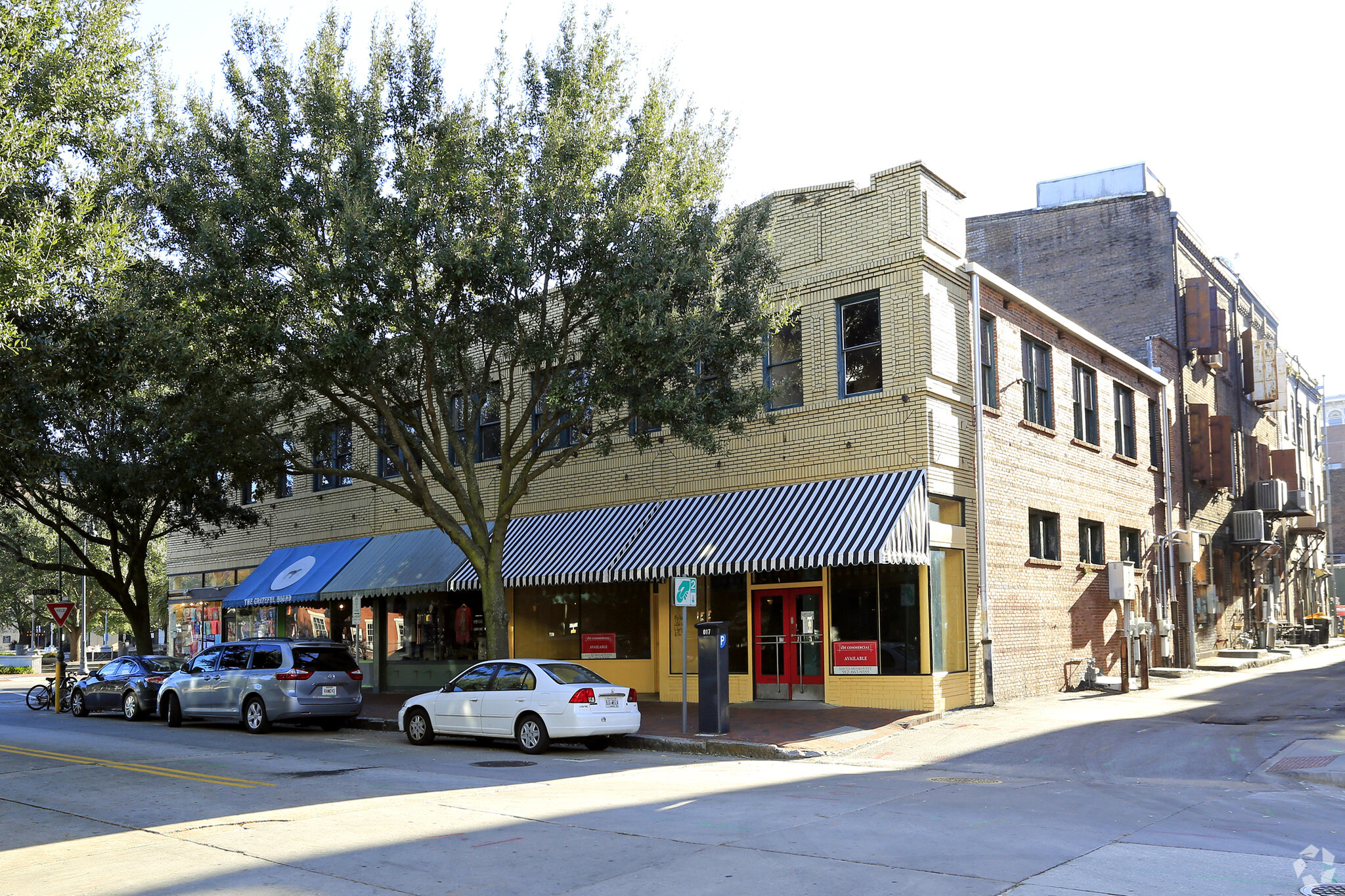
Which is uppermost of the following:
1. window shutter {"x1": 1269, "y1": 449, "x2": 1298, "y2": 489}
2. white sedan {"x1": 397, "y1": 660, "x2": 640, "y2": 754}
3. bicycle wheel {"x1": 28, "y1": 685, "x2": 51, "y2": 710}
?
window shutter {"x1": 1269, "y1": 449, "x2": 1298, "y2": 489}

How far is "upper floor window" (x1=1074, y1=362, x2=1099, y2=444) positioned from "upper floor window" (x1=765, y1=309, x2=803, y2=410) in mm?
7734

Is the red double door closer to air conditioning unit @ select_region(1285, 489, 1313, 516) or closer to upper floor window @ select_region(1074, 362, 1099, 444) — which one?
upper floor window @ select_region(1074, 362, 1099, 444)

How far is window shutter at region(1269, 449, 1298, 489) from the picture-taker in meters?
38.8

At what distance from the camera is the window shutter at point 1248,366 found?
36.9 metres

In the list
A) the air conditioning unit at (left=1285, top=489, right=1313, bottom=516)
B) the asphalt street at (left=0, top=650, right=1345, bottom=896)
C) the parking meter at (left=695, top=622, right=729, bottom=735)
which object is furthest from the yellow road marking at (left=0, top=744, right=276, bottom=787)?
the air conditioning unit at (left=1285, top=489, right=1313, bottom=516)

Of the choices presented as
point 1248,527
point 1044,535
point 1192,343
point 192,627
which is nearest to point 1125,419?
point 1192,343

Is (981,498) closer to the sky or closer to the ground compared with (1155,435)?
closer to the ground

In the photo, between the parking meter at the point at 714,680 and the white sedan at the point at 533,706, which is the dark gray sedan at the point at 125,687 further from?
the parking meter at the point at 714,680

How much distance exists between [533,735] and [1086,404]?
51.7 ft

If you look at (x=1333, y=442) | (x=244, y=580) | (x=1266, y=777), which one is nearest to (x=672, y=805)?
(x=1266, y=777)

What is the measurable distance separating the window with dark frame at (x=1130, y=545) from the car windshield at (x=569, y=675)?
51.2 ft

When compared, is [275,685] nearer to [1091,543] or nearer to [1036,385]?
[1036,385]

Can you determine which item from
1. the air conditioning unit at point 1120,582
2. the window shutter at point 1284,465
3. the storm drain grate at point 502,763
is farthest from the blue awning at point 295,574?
the window shutter at point 1284,465

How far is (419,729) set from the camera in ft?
56.7
